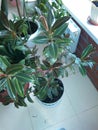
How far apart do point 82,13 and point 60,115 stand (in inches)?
30.7

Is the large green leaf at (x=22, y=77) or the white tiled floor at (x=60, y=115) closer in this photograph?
the large green leaf at (x=22, y=77)

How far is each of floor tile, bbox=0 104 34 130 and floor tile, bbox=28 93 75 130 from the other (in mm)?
42

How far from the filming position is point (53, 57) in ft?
2.25

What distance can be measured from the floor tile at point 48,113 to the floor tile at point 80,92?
7 cm

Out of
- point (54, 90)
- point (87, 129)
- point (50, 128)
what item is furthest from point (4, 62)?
point (87, 129)

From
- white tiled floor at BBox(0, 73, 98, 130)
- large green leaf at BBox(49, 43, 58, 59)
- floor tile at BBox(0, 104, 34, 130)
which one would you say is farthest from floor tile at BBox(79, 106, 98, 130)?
large green leaf at BBox(49, 43, 58, 59)

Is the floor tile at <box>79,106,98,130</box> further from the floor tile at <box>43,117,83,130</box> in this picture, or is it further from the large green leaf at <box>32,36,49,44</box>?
the large green leaf at <box>32,36,49,44</box>

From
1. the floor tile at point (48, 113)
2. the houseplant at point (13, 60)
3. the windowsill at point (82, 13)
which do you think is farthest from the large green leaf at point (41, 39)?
the floor tile at point (48, 113)

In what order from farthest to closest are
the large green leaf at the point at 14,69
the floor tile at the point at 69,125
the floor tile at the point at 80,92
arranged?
1. the floor tile at the point at 80,92
2. the floor tile at the point at 69,125
3. the large green leaf at the point at 14,69

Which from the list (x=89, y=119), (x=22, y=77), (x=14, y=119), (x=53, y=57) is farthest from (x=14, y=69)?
(x=89, y=119)

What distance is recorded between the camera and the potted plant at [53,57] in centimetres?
71

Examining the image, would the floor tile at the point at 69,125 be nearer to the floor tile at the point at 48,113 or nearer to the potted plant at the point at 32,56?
the floor tile at the point at 48,113

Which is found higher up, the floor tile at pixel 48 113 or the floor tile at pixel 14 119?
the floor tile at pixel 14 119

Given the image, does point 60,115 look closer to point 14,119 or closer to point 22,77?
point 14,119
